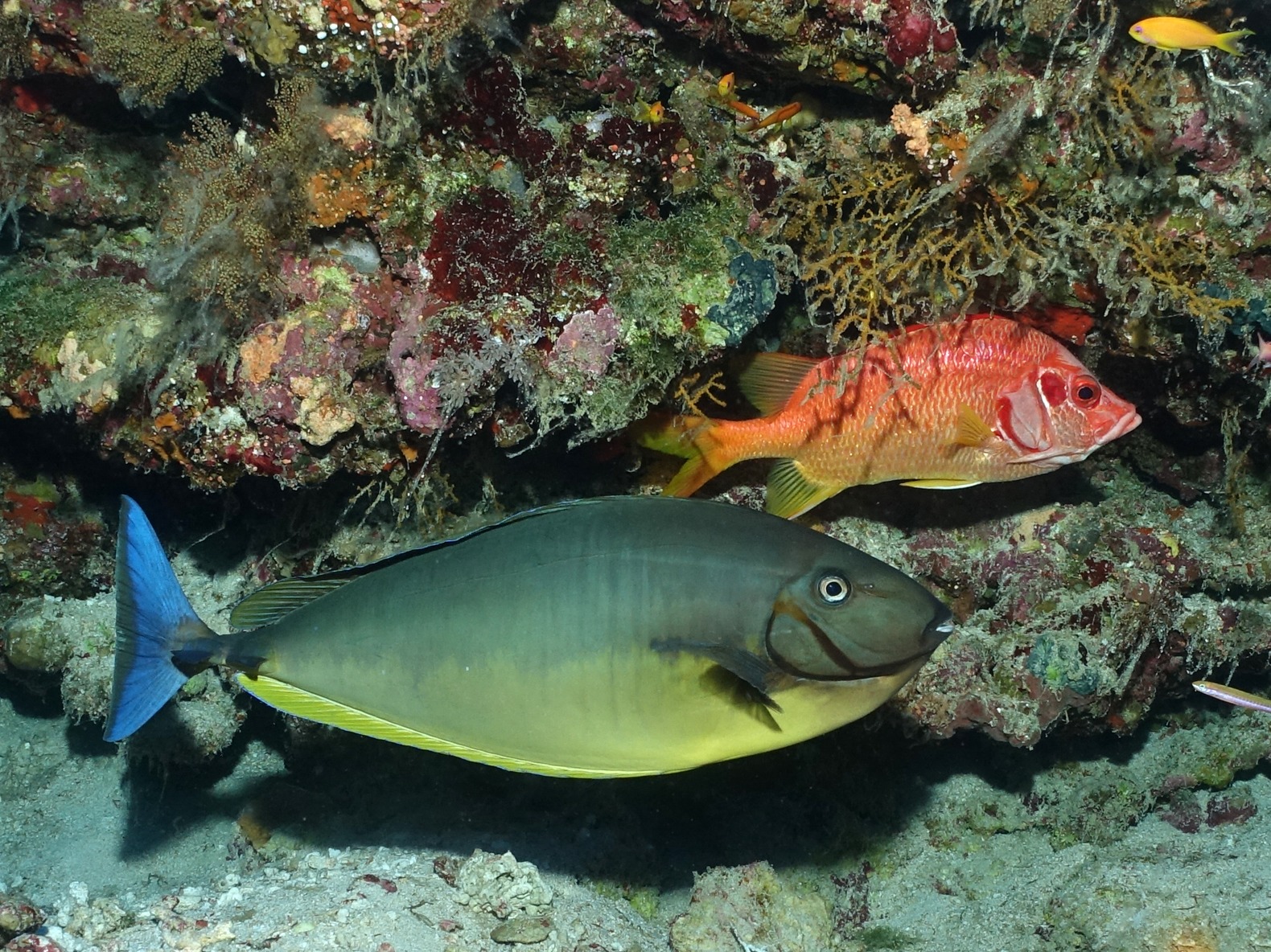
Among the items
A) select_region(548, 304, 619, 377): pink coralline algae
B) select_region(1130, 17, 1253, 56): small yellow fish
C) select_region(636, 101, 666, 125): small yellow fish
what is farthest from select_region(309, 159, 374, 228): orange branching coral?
select_region(1130, 17, 1253, 56): small yellow fish

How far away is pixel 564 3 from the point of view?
124 inches

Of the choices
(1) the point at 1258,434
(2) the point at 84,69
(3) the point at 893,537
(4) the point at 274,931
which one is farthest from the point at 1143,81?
(4) the point at 274,931

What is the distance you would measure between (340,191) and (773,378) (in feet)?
5.78

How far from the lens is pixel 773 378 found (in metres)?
3.39

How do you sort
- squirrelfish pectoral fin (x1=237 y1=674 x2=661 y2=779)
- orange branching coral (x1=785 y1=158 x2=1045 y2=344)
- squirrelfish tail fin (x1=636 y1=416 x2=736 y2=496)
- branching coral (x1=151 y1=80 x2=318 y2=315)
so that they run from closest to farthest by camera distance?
squirrelfish pectoral fin (x1=237 y1=674 x2=661 y2=779)
branching coral (x1=151 y1=80 x2=318 y2=315)
orange branching coral (x1=785 y1=158 x2=1045 y2=344)
squirrelfish tail fin (x1=636 y1=416 x2=736 y2=496)

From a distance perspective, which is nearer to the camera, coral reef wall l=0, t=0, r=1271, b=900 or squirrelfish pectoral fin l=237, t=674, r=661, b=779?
squirrelfish pectoral fin l=237, t=674, r=661, b=779

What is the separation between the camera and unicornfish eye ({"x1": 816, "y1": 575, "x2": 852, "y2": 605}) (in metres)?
2.27

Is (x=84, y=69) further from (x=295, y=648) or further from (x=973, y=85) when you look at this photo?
(x=973, y=85)

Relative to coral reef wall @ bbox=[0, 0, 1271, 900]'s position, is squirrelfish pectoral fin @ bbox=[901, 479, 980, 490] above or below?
below

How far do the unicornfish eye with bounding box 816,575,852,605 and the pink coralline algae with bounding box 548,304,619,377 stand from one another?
3.69 feet

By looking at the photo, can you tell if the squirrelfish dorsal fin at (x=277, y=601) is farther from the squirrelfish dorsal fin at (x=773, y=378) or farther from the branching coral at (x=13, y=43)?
the branching coral at (x=13, y=43)

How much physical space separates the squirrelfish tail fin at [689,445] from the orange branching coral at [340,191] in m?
1.33

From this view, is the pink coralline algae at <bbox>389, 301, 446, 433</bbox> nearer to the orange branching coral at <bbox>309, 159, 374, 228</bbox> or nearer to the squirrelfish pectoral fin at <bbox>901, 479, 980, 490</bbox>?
the orange branching coral at <bbox>309, 159, 374, 228</bbox>

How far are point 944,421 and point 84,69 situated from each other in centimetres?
363
